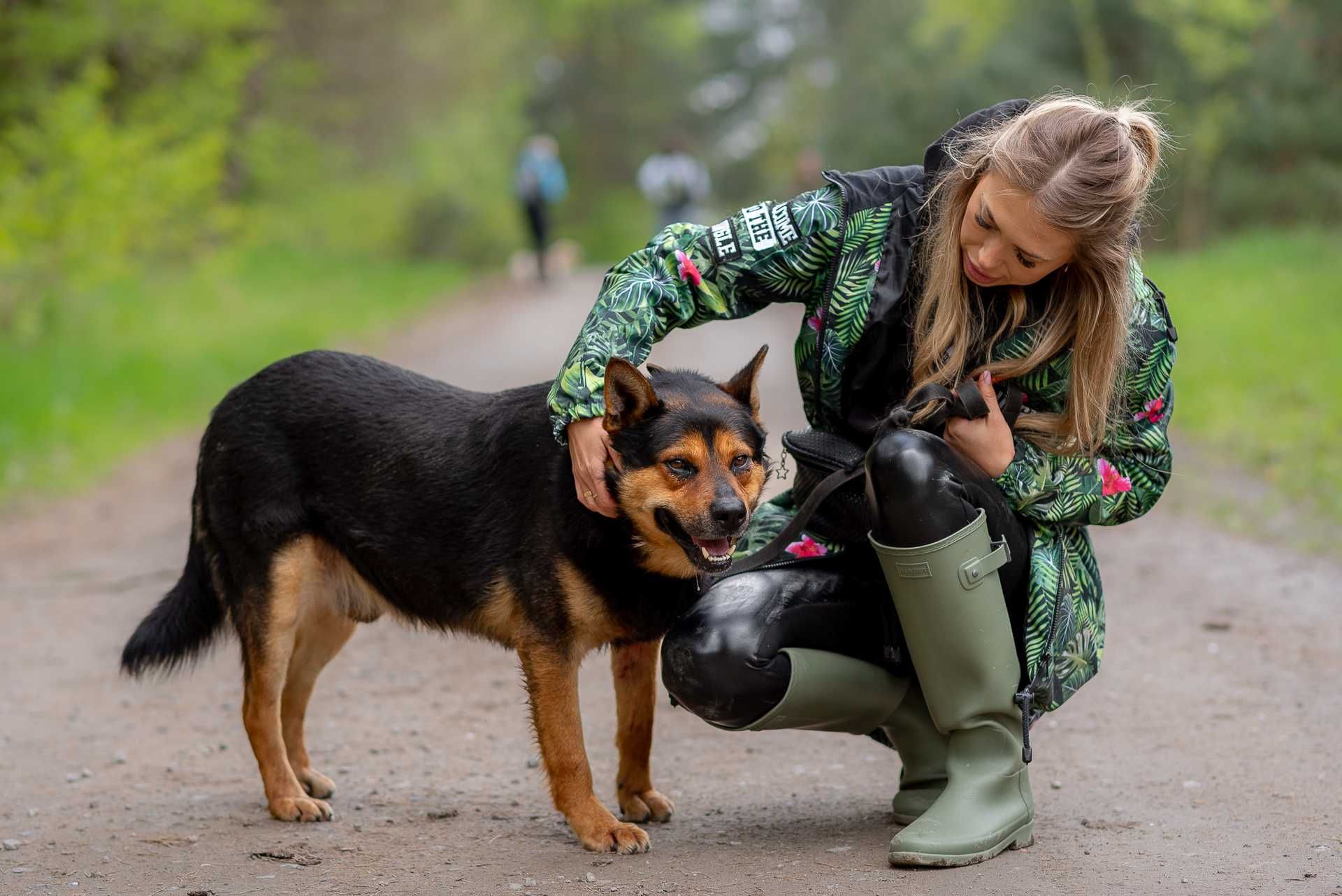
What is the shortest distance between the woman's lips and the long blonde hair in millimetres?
22

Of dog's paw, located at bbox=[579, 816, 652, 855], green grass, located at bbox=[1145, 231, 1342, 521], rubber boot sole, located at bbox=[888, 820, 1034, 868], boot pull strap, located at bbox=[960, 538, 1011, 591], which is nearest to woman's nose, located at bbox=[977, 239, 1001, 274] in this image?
boot pull strap, located at bbox=[960, 538, 1011, 591]

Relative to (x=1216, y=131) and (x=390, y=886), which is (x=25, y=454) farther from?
(x=1216, y=131)

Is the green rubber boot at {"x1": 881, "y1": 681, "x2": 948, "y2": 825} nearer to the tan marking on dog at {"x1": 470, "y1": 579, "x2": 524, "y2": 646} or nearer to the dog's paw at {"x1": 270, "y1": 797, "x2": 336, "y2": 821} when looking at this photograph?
the tan marking on dog at {"x1": 470, "y1": 579, "x2": 524, "y2": 646}

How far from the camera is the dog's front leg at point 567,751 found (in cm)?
341

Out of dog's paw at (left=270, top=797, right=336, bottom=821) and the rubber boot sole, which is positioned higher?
dog's paw at (left=270, top=797, right=336, bottom=821)

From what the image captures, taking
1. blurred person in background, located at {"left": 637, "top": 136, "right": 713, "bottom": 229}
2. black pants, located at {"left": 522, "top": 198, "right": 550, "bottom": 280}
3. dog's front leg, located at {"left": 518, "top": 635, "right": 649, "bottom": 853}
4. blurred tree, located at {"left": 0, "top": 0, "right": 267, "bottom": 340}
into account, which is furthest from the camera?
black pants, located at {"left": 522, "top": 198, "right": 550, "bottom": 280}

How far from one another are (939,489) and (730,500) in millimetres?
475

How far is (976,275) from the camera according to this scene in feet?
10.8

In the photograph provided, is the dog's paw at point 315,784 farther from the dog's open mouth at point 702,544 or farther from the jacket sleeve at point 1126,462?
the jacket sleeve at point 1126,462

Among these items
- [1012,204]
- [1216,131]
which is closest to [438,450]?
[1012,204]

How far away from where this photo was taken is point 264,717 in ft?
12.3

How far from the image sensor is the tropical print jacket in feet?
10.9

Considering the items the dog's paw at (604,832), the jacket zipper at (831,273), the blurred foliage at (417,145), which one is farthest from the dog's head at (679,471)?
the blurred foliage at (417,145)

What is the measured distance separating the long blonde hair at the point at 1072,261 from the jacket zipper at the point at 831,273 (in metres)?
0.20
